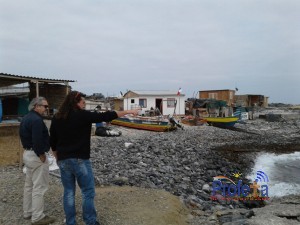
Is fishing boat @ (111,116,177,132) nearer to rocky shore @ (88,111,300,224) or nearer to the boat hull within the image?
rocky shore @ (88,111,300,224)

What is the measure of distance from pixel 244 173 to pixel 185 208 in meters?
7.71

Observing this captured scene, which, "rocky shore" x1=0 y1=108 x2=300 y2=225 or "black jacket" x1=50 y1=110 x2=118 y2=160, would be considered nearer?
"black jacket" x1=50 y1=110 x2=118 y2=160

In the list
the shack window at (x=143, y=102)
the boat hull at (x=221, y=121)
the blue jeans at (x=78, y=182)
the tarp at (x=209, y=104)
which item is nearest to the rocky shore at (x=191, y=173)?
the blue jeans at (x=78, y=182)

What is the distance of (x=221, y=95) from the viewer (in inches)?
1815

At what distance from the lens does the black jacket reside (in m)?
4.23

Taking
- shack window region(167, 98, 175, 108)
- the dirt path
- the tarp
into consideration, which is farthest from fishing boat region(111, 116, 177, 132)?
the dirt path

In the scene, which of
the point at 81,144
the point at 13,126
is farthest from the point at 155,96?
the point at 81,144

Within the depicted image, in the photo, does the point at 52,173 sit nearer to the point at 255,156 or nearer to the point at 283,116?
the point at 255,156

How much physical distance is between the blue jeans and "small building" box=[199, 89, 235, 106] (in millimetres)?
41581

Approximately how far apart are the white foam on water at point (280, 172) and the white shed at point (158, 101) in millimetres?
16729

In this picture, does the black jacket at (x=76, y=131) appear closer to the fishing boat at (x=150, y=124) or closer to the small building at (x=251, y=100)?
the fishing boat at (x=150, y=124)

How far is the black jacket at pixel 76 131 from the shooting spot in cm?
423

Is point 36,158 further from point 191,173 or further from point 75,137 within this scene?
point 191,173

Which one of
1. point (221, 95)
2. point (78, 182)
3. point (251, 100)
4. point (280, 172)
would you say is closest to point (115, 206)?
point (78, 182)
